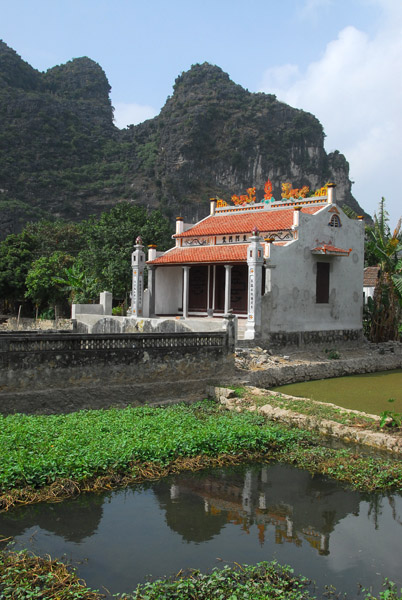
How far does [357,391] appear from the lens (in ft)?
53.7

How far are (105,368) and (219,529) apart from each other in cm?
678

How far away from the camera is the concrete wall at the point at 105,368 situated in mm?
11930

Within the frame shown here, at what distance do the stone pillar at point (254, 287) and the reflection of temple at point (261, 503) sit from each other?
11053 mm

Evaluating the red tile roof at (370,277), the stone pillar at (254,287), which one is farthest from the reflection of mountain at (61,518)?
the red tile roof at (370,277)

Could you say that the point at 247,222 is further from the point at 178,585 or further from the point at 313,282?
the point at 178,585

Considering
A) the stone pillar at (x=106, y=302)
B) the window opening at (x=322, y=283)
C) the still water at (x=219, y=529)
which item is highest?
the window opening at (x=322, y=283)

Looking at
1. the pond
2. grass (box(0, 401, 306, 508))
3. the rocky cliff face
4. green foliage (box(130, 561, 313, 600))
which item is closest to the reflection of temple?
grass (box(0, 401, 306, 508))

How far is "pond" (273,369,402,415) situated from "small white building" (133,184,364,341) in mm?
3353

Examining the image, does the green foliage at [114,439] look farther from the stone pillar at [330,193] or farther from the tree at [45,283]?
the tree at [45,283]

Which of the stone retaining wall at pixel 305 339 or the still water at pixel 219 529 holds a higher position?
the stone retaining wall at pixel 305 339

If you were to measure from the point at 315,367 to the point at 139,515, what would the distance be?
12.5m

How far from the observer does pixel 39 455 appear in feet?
26.6

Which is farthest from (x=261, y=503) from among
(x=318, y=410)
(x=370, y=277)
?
(x=370, y=277)

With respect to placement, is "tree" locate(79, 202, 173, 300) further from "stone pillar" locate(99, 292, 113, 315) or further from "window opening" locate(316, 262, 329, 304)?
"window opening" locate(316, 262, 329, 304)
